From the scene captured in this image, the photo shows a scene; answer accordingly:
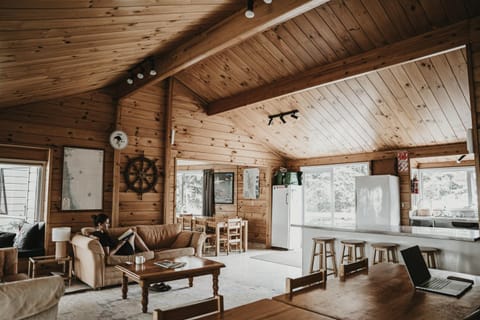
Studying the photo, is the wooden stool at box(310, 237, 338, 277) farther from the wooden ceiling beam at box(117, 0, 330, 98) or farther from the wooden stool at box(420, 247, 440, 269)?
the wooden ceiling beam at box(117, 0, 330, 98)

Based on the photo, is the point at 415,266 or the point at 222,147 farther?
the point at 222,147

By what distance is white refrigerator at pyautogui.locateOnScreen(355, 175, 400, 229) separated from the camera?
657 centimetres

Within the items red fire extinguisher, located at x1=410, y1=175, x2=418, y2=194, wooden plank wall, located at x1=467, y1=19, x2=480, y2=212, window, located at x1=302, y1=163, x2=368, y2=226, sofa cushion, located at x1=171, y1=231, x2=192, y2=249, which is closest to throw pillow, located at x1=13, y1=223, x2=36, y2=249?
sofa cushion, located at x1=171, y1=231, x2=192, y2=249

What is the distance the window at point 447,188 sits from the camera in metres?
7.30

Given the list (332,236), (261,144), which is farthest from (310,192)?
(332,236)

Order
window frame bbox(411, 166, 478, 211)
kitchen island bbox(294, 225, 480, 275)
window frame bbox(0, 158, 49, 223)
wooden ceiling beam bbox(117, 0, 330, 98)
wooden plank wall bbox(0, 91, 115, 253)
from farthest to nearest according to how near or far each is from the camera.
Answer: window frame bbox(411, 166, 478, 211), window frame bbox(0, 158, 49, 223), wooden plank wall bbox(0, 91, 115, 253), kitchen island bbox(294, 225, 480, 275), wooden ceiling beam bbox(117, 0, 330, 98)

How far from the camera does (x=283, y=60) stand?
5578 mm

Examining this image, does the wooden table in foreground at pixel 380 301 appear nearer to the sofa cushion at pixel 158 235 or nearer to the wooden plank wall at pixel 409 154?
the sofa cushion at pixel 158 235

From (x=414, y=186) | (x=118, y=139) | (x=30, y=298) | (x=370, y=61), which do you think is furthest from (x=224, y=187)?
(x=30, y=298)

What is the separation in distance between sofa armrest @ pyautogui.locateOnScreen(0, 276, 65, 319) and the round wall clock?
13.5 feet

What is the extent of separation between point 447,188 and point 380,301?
708cm

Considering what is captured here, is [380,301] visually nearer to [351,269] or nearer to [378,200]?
[351,269]

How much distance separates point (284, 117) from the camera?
724cm

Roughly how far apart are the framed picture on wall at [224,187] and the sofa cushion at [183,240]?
371cm
